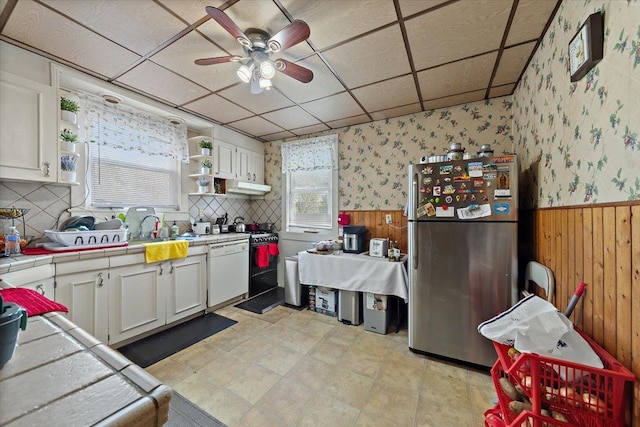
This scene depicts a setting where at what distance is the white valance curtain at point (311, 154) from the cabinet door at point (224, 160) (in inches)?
30.1

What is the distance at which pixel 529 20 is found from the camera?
1.57 meters

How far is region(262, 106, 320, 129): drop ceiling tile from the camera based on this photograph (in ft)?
9.64

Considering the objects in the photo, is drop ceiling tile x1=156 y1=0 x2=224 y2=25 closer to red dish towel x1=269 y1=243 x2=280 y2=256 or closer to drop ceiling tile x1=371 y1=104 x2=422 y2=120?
drop ceiling tile x1=371 y1=104 x2=422 y2=120

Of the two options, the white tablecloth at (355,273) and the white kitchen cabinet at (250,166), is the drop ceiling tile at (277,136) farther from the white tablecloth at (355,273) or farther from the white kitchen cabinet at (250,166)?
the white tablecloth at (355,273)

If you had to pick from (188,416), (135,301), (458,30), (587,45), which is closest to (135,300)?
(135,301)

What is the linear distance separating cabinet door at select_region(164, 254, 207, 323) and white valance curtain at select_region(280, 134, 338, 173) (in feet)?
6.05

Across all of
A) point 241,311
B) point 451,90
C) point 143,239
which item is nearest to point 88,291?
point 143,239

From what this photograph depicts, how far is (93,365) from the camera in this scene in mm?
548

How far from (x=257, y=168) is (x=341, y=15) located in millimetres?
2819

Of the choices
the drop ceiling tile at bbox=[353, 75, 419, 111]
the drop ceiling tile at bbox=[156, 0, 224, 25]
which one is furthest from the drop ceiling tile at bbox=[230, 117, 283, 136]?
the drop ceiling tile at bbox=[156, 0, 224, 25]

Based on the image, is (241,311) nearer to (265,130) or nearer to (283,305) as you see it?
(283,305)

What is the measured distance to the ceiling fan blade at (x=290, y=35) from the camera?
138cm

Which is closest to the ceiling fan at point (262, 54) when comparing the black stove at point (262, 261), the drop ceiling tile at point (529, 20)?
the drop ceiling tile at point (529, 20)

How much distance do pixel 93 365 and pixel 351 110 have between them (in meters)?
2.96
